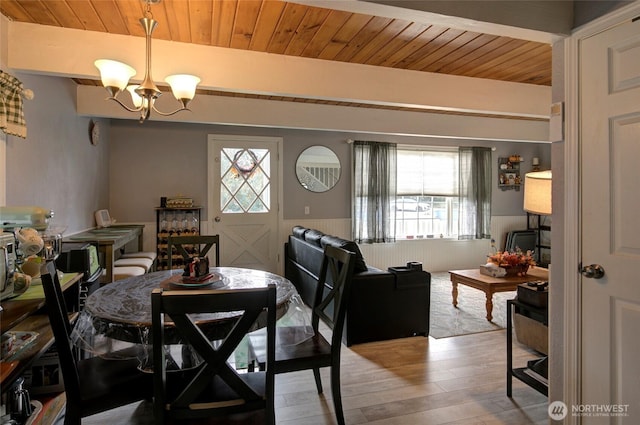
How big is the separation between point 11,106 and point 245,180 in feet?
9.98

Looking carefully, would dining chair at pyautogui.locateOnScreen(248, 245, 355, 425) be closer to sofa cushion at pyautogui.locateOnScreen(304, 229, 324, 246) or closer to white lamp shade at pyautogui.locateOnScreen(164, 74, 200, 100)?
white lamp shade at pyautogui.locateOnScreen(164, 74, 200, 100)

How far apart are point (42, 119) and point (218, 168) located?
7.56ft

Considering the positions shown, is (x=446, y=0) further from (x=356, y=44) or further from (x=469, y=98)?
(x=469, y=98)

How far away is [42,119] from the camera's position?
2.80m

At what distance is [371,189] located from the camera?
5.50 m

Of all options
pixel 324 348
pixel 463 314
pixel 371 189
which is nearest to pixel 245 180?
pixel 371 189

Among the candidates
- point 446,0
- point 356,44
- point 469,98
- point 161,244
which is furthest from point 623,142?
point 161,244

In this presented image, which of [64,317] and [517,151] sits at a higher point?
[517,151]

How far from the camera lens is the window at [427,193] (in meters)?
5.83

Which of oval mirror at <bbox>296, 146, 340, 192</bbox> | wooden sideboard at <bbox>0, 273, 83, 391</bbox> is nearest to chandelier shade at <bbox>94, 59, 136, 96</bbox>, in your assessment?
wooden sideboard at <bbox>0, 273, 83, 391</bbox>

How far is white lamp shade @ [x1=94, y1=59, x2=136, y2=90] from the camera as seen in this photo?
6.43 ft

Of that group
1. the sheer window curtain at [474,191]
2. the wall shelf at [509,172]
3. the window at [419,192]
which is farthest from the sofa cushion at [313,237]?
the wall shelf at [509,172]

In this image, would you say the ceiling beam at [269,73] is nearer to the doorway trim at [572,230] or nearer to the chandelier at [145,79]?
the chandelier at [145,79]

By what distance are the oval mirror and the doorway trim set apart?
150 inches
